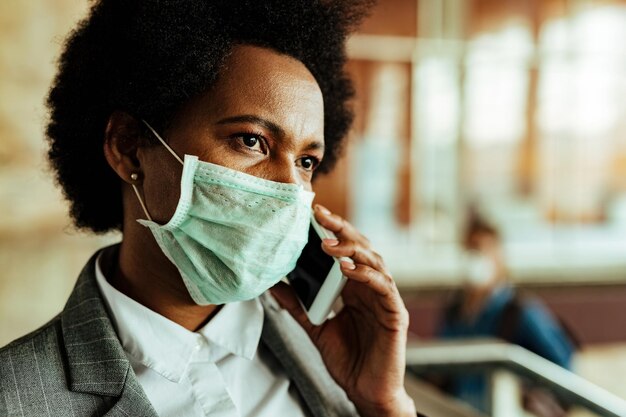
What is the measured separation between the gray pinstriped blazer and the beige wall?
2.65m

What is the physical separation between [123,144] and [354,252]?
506mm

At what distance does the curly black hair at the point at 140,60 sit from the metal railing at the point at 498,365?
3.26ft

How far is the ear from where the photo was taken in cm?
138

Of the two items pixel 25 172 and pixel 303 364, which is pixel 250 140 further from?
pixel 25 172

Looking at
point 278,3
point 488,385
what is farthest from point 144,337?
point 488,385

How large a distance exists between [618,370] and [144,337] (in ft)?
17.2

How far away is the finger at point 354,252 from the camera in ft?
4.50

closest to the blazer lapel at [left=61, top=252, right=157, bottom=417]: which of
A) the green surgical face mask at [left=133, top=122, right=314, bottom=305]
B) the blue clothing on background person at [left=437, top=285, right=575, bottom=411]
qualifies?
the green surgical face mask at [left=133, top=122, right=314, bottom=305]

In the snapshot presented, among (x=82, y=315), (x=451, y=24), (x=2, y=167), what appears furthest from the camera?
(x=451, y=24)

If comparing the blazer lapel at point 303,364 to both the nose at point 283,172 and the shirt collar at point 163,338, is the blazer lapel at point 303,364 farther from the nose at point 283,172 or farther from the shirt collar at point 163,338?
the nose at point 283,172

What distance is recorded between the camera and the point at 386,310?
1498 mm

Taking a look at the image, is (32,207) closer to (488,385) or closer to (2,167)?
(2,167)

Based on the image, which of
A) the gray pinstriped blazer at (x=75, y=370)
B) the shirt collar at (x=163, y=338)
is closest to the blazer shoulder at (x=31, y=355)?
the gray pinstriped blazer at (x=75, y=370)

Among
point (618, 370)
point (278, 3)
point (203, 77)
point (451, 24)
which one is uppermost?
point (451, 24)
